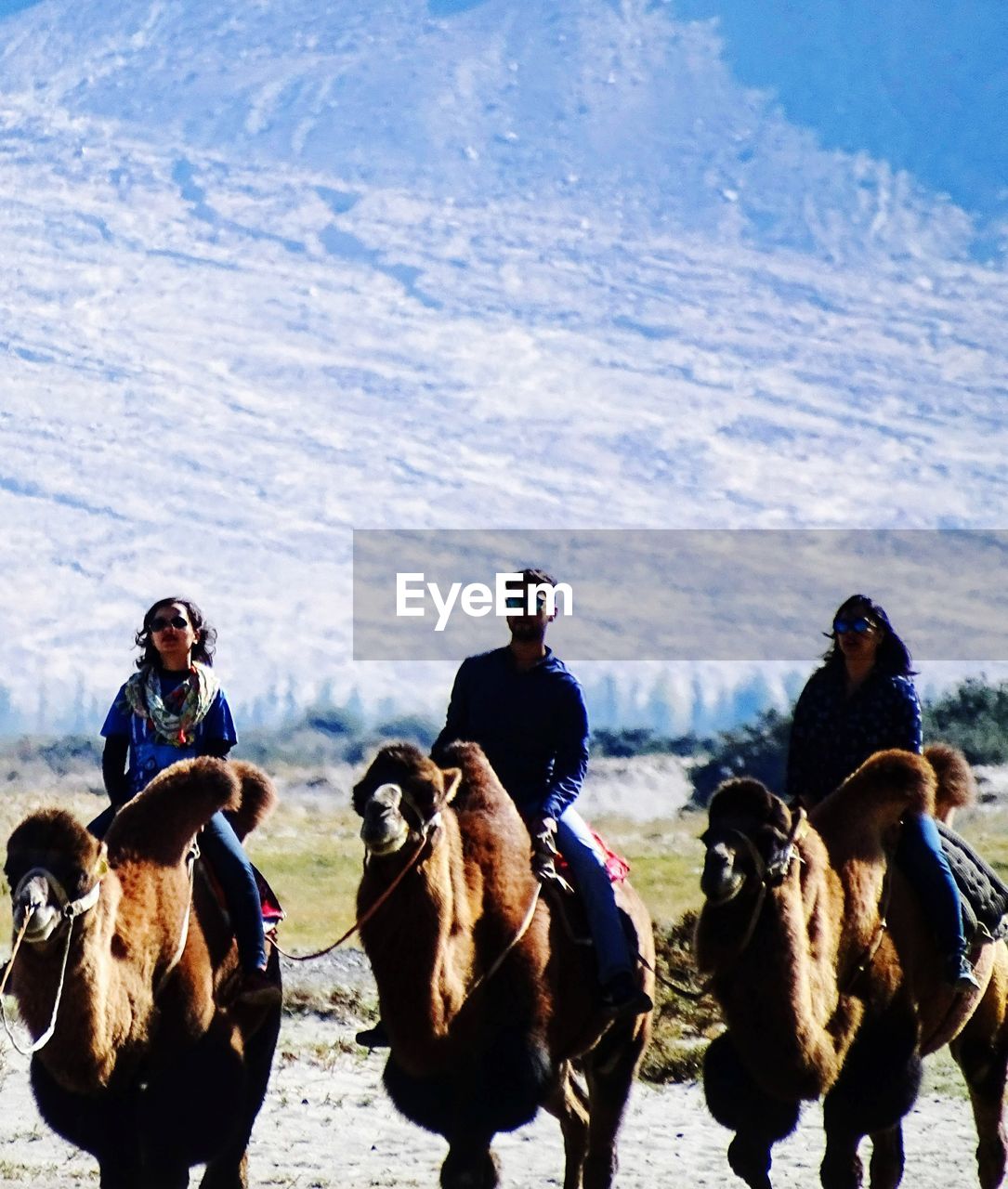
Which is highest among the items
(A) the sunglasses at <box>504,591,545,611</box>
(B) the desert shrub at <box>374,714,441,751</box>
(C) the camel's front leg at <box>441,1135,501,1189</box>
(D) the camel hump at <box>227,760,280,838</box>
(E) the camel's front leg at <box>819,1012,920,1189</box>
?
(A) the sunglasses at <box>504,591,545,611</box>

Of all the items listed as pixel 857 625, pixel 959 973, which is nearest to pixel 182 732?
pixel 857 625

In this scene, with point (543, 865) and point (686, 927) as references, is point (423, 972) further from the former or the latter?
point (686, 927)

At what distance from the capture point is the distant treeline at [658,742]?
138 feet

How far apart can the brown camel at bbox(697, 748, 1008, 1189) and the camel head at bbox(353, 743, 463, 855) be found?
1.01 m

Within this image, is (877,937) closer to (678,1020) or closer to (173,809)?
(173,809)

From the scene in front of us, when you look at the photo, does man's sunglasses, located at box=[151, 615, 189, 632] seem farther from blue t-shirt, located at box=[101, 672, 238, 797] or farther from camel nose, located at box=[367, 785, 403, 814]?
camel nose, located at box=[367, 785, 403, 814]

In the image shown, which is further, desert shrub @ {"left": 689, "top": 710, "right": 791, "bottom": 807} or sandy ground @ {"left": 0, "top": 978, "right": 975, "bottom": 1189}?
desert shrub @ {"left": 689, "top": 710, "right": 791, "bottom": 807}

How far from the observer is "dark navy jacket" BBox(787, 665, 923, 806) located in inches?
377

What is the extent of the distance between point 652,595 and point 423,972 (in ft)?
376

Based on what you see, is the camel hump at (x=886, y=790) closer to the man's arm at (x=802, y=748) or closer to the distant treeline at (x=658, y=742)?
the man's arm at (x=802, y=748)

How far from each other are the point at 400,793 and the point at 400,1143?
3.81 metres

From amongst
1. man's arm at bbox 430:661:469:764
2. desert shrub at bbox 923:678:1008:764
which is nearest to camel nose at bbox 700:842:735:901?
man's arm at bbox 430:661:469:764

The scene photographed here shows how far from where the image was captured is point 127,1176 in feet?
26.5

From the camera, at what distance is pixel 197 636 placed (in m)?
9.03
